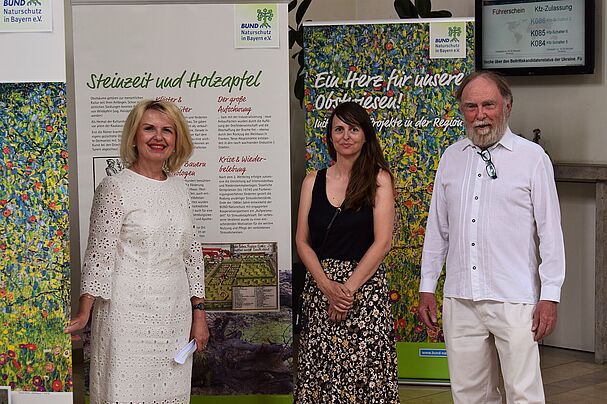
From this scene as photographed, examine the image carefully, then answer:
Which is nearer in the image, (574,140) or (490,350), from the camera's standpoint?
(490,350)

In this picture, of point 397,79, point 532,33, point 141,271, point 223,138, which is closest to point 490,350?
point 141,271

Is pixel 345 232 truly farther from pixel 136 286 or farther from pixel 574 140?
pixel 574 140

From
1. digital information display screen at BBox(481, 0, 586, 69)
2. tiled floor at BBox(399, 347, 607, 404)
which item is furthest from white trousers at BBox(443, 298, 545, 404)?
digital information display screen at BBox(481, 0, 586, 69)

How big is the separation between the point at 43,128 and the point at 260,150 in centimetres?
153

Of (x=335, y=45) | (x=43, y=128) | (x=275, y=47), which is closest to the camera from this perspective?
(x=43, y=128)

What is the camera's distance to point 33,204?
11.1ft

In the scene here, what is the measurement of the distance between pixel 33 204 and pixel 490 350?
5.51 feet

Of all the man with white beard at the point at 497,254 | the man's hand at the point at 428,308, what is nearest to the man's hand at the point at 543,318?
the man with white beard at the point at 497,254

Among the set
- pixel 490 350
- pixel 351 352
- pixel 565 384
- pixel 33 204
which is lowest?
pixel 565 384

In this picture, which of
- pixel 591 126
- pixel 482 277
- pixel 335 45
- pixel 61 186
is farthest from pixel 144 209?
pixel 591 126

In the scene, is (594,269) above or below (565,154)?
below

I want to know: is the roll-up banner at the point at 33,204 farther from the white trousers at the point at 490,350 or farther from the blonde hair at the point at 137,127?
the white trousers at the point at 490,350

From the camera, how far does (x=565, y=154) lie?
6648 mm

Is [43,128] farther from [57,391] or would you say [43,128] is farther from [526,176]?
[526,176]
